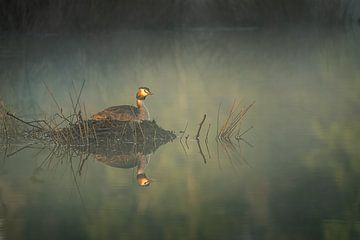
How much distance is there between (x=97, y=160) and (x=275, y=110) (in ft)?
12.1

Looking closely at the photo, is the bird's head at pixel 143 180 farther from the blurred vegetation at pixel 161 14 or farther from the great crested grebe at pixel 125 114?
the blurred vegetation at pixel 161 14

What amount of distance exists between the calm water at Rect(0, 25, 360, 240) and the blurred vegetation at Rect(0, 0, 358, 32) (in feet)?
26.7

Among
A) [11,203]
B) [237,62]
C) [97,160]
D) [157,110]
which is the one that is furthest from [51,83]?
[11,203]

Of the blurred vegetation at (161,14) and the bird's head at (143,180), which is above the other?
the blurred vegetation at (161,14)

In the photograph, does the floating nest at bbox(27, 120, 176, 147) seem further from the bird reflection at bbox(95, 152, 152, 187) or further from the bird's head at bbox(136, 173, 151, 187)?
the bird's head at bbox(136, 173, 151, 187)

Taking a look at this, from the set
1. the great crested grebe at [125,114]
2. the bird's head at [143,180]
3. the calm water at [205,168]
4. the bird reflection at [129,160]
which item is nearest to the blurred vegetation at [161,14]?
the calm water at [205,168]

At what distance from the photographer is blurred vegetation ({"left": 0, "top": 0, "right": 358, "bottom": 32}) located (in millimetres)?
26125

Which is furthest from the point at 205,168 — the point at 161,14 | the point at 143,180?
the point at 161,14

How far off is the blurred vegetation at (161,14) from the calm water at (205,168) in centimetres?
815

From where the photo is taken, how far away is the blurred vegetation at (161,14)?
1029 inches

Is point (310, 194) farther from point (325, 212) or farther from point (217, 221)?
point (217, 221)

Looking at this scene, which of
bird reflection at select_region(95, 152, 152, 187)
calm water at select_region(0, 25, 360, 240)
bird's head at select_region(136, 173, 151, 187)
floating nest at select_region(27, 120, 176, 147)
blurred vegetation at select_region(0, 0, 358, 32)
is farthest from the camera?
blurred vegetation at select_region(0, 0, 358, 32)

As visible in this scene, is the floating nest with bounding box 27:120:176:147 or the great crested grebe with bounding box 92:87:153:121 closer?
the floating nest with bounding box 27:120:176:147

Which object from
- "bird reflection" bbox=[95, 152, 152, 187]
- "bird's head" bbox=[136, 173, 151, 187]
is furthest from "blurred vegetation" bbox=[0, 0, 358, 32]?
"bird's head" bbox=[136, 173, 151, 187]
